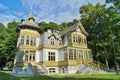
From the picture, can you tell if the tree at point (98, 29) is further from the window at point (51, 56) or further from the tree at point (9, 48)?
the tree at point (9, 48)

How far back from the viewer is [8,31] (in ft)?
147

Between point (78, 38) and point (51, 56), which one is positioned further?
point (78, 38)

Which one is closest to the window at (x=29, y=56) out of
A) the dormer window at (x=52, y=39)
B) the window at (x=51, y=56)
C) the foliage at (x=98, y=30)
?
the window at (x=51, y=56)

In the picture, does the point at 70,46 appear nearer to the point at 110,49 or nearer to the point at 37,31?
the point at 37,31

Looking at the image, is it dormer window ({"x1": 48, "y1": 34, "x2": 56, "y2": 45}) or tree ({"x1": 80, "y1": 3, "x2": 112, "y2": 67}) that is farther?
tree ({"x1": 80, "y1": 3, "x2": 112, "y2": 67})

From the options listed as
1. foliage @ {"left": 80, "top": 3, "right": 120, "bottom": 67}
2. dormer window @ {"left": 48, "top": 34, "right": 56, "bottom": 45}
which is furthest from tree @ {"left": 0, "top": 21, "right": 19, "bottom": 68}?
foliage @ {"left": 80, "top": 3, "right": 120, "bottom": 67}

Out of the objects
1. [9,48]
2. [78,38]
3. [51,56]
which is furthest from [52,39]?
[9,48]

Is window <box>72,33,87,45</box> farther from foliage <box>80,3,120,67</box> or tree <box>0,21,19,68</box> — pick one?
tree <box>0,21,19,68</box>

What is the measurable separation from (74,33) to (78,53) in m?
4.35

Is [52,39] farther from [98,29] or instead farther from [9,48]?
[9,48]

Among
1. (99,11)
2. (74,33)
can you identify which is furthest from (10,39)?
(99,11)

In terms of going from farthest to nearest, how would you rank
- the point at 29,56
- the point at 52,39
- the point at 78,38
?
1. the point at 78,38
2. the point at 52,39
3. the point at 29,56

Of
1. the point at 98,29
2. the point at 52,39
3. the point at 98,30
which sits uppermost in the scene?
the point at 98,29

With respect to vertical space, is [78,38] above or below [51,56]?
above
